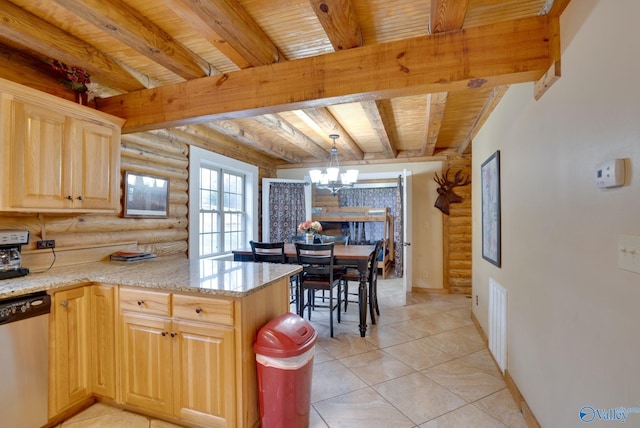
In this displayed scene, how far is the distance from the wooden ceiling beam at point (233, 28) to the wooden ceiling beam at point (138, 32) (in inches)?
15.8

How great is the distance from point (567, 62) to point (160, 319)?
8.64 ft

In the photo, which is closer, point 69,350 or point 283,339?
point 283,339

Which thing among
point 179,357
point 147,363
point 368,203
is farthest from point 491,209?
point 368,203

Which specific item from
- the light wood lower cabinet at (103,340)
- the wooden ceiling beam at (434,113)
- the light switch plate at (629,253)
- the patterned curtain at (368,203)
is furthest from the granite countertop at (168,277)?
the patterned curtain at (368,203)

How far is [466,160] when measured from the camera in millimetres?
5285

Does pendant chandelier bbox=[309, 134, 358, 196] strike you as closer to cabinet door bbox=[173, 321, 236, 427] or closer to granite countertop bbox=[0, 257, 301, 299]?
granite countertop bbox=[0, 257, 301, 299]

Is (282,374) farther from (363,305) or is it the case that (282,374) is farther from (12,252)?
(12,252)

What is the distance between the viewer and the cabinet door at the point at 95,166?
2.31 meters

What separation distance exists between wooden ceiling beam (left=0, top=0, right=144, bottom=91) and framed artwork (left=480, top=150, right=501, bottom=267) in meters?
3.20

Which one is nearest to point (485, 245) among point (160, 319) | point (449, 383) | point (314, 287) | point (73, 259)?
point (449, 383)

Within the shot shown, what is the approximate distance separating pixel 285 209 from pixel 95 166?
3637mm

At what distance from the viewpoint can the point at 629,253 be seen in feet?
3.44

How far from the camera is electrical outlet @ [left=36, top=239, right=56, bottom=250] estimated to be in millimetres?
2340

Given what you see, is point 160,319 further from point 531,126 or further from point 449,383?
point 531,126
